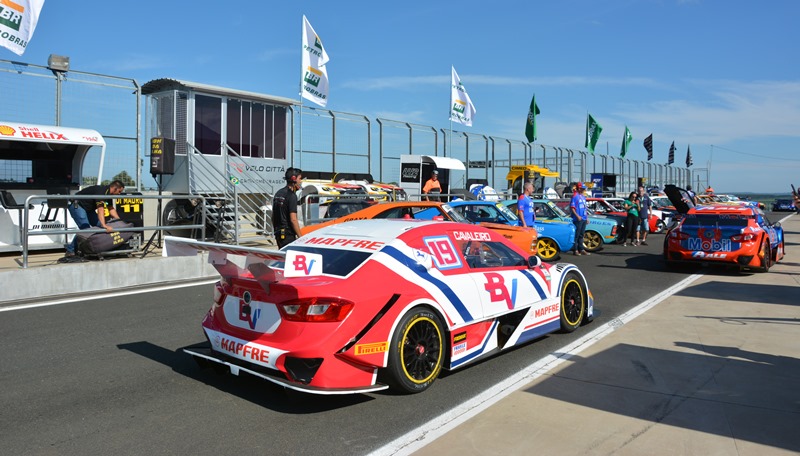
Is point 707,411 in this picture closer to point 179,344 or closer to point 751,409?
point 751,409

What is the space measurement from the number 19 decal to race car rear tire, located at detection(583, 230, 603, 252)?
11.7 m

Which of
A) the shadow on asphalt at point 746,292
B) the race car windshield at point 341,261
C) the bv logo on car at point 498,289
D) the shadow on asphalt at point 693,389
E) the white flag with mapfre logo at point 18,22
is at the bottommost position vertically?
the shadow on asphalt at point 693,389

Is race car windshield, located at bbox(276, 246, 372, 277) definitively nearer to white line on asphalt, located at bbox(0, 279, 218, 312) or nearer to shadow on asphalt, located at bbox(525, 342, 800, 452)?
shadow on asphalt, located at bbox(525, 342, 800, 452)

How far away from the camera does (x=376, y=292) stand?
181 inches

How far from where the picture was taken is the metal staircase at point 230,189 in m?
14.8

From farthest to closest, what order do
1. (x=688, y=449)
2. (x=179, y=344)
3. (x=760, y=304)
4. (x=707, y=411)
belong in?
(x=760, y=304)
(x=179, y=344)
(x=707, y=411)
(x=688, y=449)

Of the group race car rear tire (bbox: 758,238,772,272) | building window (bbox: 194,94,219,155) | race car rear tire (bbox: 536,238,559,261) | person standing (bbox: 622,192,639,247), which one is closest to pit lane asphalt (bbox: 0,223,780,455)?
race car rear tire (bbox: 758,238,772,272)

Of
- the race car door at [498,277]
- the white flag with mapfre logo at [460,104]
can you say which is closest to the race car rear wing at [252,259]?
the race car door at [498,277]

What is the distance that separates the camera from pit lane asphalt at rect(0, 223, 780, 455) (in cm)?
395

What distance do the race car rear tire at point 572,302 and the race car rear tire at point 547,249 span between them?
735 centimetres

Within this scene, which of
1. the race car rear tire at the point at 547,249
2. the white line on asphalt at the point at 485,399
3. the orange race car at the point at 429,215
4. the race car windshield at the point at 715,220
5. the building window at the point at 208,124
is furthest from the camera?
the building window at the point at 208,124

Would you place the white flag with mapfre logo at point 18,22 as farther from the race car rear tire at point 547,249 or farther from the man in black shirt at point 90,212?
the race car rear tire at point 547,249

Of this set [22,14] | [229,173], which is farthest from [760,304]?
[22,14]

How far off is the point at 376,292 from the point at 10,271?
6886 millimetres
